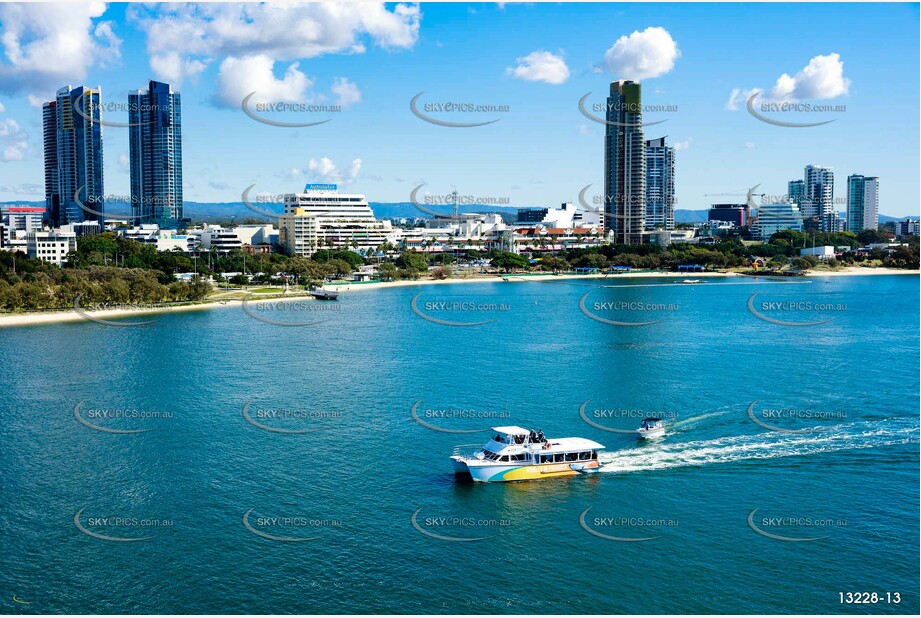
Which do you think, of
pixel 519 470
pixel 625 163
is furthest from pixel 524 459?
pixel 625 163

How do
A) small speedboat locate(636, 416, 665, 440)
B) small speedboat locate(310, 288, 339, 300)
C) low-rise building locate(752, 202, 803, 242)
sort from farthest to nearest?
low-rise building locate(752, 202, 803, 242)
small speedboat locate(310, 288, 339, 300)
small speedboat locate(636, 416, 665, 440)

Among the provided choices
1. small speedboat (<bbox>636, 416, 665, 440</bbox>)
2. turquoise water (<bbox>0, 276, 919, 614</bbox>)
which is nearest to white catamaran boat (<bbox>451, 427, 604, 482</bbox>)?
turquoise water (<bbox>0, 276, 919, 614</bbox>)

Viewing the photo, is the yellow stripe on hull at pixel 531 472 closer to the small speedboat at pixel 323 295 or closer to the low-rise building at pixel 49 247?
the small speedboat at pixel 323 295

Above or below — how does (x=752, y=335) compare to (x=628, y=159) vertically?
below

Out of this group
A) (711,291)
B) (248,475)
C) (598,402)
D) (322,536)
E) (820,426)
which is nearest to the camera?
(322,536)

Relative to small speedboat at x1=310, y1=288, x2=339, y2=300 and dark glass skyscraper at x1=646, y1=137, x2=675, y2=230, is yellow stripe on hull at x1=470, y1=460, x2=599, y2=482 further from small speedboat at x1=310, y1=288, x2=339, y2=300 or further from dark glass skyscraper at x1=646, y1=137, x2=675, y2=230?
dark glass skyscraper at x1=646, y1=137, x2=675, y2=230

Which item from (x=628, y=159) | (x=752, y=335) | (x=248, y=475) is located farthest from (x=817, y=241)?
(x=248, y=475)

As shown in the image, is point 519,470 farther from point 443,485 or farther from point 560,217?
point 560,217

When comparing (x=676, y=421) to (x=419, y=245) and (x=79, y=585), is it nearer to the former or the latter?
(x=79, y=585)
